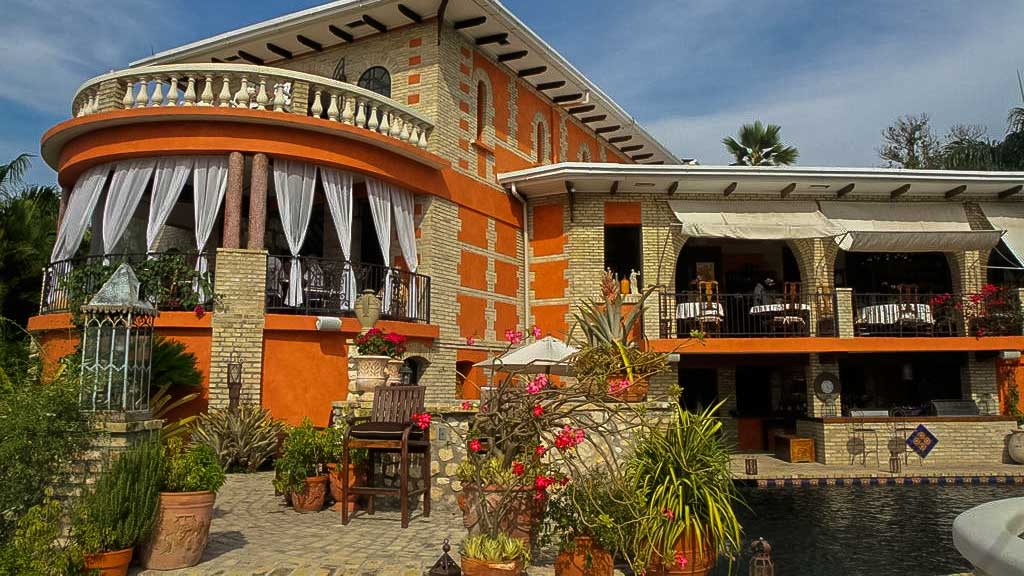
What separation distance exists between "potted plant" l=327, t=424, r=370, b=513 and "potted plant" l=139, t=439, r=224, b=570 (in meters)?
2.20

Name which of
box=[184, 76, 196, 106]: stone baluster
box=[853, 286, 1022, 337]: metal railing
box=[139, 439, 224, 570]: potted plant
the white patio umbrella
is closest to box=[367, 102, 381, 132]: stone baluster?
box=[184, 76, 196, 106]: stone baluster

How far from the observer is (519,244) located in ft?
53.4

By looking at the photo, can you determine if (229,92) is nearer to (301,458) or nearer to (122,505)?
(301,458)

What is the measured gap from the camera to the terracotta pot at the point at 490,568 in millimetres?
4781

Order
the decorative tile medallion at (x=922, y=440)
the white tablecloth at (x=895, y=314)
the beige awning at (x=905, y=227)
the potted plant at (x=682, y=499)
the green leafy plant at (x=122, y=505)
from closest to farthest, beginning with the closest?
the green leafy plant at (x=122, y=505), the potted plant at (x=682, y=499), the decorative tile medallion at (x=922, y=440), the white tablecloth at (x=895, y=314), the beige awning at (x=905, y=227)

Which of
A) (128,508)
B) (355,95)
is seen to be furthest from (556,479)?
(355,95)

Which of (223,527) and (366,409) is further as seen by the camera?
(366,409)

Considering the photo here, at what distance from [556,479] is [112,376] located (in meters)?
3.80

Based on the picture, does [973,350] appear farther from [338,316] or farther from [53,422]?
[53,422]

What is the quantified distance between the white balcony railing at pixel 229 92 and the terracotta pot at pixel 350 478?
6184mm

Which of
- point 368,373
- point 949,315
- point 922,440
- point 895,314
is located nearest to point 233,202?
point 368,373

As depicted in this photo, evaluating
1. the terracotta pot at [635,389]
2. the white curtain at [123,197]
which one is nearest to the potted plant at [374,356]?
the terracotta pot at [635,389]

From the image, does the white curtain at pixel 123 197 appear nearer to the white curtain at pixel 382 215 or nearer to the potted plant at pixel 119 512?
the white curtain at pixel 382 215

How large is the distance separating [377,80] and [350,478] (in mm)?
9402
